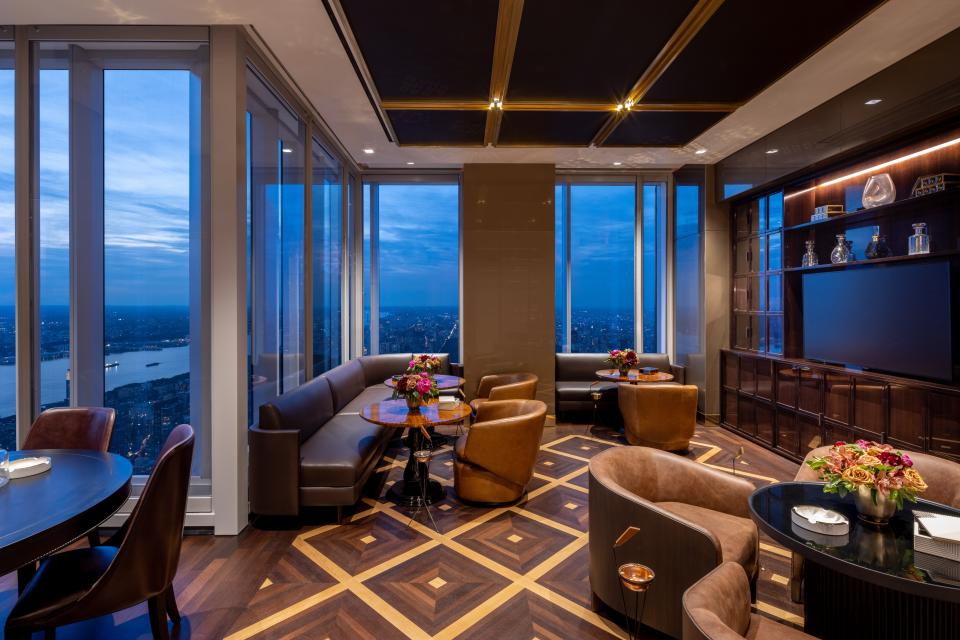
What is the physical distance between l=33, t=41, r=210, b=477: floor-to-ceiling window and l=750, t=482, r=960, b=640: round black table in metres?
3.48

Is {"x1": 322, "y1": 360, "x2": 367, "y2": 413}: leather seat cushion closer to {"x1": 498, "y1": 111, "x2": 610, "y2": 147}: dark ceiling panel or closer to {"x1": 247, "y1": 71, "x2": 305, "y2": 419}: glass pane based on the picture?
{"x1": 247, "y1": 71, "x2": 305, "y2": 419}: glass pane

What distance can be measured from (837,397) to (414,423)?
12.4 feet

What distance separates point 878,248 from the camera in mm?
3896

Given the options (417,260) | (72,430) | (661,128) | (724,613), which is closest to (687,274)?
(661,128)

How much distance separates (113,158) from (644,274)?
631 cm

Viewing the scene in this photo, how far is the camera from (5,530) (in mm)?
1469

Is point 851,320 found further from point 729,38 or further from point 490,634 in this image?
point 490,634

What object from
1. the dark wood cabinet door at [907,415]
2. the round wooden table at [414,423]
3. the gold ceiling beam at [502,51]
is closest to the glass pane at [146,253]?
the round wooden table at [414,423]

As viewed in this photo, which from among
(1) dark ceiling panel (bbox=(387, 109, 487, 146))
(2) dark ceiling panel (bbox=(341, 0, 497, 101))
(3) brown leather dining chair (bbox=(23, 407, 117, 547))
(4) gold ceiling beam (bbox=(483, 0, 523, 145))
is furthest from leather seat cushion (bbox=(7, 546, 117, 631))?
(1) dark ceiling panel (bbox=(387, 109, 487, 146))

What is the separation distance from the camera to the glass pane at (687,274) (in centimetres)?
612

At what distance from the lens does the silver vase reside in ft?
5.77

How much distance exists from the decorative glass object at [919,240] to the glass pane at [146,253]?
18.2 feet

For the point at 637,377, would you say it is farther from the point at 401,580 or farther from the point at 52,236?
the point at 52,236

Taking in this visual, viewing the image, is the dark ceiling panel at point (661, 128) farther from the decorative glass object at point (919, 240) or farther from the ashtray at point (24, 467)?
the ashtray at point (24, 467)
